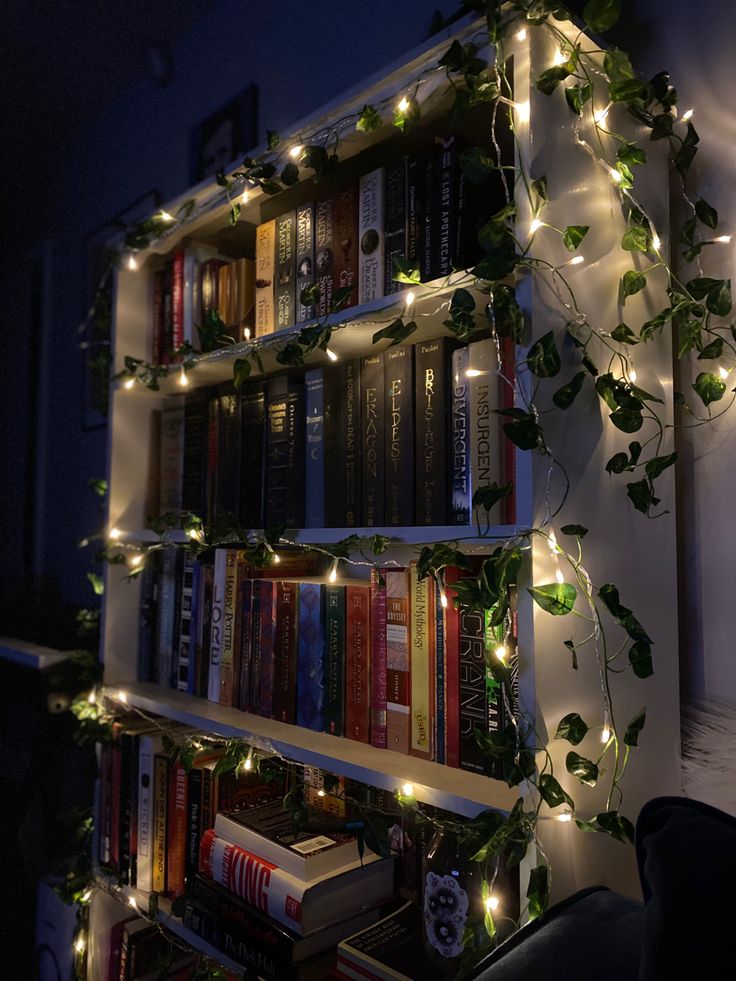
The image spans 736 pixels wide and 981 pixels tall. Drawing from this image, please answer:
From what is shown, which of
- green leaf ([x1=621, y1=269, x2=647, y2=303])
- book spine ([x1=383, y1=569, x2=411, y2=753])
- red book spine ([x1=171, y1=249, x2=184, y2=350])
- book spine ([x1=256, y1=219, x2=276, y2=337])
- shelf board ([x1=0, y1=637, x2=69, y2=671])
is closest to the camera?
green leaf ([x1=621, y1=269, x2=647, y2=303])

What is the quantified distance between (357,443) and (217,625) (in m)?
0.47

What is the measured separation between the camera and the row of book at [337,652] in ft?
3.19

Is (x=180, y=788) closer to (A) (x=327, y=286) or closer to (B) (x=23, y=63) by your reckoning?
(A) (x=327, y=286)

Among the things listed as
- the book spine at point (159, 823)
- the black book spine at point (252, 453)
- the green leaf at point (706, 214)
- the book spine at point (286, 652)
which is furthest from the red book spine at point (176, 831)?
the green leaf at point (706, 214)

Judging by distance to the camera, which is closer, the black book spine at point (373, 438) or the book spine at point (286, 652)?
the black book spine at point (373, 438)

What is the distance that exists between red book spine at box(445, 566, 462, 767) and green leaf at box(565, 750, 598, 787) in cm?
20

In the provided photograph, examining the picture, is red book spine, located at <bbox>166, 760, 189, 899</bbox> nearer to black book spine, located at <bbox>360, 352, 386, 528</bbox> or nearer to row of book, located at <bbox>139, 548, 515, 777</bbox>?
row of book, located at <bbox>139, 548, 515, 777</bbox>

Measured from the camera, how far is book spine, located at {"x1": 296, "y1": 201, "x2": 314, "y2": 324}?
1.20 meters

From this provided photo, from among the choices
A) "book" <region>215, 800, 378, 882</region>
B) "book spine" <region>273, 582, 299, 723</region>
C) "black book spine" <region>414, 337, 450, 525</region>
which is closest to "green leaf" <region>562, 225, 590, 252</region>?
"black book spine" <region>414, 337, 450, 525</region>

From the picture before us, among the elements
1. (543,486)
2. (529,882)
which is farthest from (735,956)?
(543,486)

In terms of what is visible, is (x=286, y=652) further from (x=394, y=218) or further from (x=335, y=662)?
(x=394, y=218)

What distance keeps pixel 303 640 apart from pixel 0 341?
2.22m

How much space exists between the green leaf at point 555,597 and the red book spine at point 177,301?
98cm

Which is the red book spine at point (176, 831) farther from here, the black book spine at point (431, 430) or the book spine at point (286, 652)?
the black book spine at point (431, 430)
